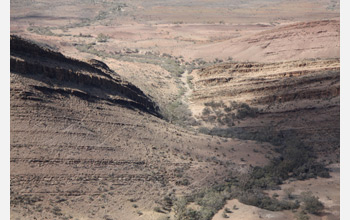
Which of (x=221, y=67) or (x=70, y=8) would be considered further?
(x=70, y=8)

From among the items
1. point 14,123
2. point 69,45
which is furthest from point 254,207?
point 69,45

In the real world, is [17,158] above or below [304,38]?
below

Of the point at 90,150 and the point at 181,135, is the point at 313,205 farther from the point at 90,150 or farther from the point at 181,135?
the point at 90,150

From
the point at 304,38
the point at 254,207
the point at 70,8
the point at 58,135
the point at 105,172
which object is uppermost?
the point at 70,8

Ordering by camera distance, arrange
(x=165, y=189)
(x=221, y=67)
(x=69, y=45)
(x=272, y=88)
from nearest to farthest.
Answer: (x=165, y=189) < (x=272, y=88) < (x=221, y=67) < (x=69, y=45)

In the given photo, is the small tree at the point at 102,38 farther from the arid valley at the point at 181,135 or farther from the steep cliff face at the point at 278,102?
the steep cliff face at the point at 278,102

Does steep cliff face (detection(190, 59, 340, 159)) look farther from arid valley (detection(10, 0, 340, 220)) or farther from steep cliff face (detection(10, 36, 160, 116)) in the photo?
steep cliff face (detection(10, 36, 160, 116))

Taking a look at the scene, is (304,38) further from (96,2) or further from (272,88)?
(96,2)
